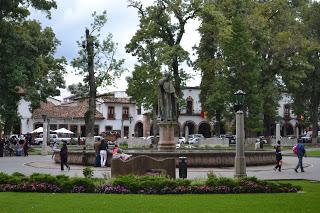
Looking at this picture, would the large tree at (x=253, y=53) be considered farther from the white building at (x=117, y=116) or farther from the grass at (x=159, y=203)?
the grass at (x=159, y=203)

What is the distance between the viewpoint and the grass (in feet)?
40.3

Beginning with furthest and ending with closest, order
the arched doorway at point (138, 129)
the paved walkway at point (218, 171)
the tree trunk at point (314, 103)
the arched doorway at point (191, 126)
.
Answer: the arched doorway at point (138, 129)
the arched doorway at point (191, 126)
the tree trunk at point (314, 103)
the paved walkway at point (218, 171)

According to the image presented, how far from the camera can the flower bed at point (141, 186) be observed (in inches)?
643

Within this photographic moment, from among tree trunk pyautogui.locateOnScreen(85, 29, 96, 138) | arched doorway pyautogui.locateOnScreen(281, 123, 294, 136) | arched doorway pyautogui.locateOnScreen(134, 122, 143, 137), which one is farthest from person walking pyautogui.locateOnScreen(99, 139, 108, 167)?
arched doorway pyautogui.locateOnScreen(281, 123, 294, 136)

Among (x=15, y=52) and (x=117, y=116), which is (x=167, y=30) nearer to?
(x=15, y=52)

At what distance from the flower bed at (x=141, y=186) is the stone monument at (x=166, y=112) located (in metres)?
11.3

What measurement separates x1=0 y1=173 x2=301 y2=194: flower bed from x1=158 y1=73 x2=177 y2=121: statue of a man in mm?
11453

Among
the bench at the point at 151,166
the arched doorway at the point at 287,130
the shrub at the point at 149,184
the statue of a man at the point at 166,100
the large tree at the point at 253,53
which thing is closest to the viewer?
the shrub at the point at 149,184

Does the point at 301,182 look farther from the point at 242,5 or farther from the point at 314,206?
the point at 242,5

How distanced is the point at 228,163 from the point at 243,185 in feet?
40.2

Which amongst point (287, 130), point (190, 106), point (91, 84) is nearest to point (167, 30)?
point (91, 84)

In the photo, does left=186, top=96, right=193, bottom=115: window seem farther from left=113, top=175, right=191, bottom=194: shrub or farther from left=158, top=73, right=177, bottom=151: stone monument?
left=113, top=175, right=191, bottom=194: shrub

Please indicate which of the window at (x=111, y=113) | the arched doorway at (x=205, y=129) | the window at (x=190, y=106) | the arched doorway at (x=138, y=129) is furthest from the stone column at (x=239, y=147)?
the arched doorway at (x=138, y=129)

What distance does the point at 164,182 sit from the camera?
53.7 feet
